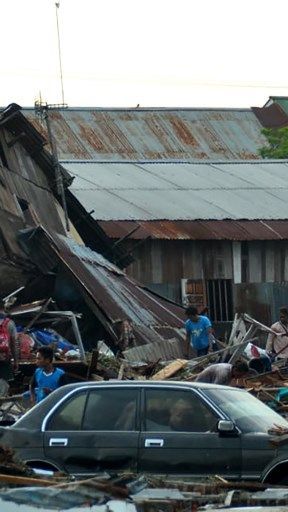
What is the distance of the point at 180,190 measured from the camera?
44812 millimetres

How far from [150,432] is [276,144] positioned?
5398 cm

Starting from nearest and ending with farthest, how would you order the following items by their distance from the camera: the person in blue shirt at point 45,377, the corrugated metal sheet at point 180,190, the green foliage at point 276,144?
the person in blue shirt at point 45,377
the corrugated metal sheet at point 180,190
the green foliage at point 276,144

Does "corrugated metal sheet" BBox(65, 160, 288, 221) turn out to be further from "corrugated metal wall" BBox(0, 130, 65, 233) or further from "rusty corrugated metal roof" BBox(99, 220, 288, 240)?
"corrugated metal wall" BBox(0, 130, 65, 233)

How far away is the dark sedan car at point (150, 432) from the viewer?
546 inches

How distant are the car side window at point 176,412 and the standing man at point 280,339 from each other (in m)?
10.7

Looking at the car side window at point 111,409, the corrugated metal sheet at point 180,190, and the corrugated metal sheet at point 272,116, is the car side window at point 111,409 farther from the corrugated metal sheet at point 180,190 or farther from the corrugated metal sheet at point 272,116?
the corrugated metal sheet at point 272,116

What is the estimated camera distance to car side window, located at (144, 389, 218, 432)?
14.2m

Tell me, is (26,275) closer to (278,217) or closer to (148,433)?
(148,433)

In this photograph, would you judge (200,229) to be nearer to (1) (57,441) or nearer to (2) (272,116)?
(1) (57,441)

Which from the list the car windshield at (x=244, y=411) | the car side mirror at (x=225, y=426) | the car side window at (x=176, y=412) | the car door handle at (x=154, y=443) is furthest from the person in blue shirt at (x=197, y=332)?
the car side mirror at (x=225, y=426)

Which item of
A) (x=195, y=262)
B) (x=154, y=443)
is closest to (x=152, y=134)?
(x=195, y=262)

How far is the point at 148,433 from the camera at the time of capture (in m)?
14.1

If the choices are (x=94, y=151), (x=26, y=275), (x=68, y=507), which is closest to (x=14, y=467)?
(x=68, y=507)

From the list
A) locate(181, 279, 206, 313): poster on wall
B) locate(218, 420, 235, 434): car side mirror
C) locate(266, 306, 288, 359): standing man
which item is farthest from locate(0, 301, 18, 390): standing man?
locate(181, 279, 206, 313): poster on wall
